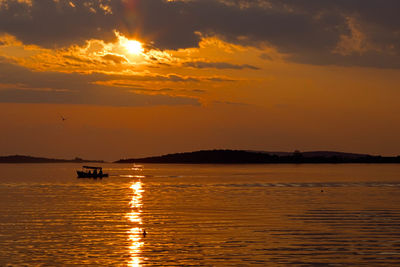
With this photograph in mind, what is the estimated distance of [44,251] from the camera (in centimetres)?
4544

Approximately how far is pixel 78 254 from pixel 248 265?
13.0 m

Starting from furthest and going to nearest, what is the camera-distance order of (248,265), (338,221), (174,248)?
(338,221)
(174,248)
(248,265)

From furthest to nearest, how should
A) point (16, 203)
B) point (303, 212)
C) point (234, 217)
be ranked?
point (16, 203), point (303, 212), point (234, 217)

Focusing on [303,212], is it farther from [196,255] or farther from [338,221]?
[196,255]

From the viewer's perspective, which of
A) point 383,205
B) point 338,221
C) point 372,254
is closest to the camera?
point 372,254

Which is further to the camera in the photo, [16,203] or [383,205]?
[16,203]

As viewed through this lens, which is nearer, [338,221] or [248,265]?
[248,265]

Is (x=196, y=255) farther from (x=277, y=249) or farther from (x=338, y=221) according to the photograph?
(x=338, y=221)

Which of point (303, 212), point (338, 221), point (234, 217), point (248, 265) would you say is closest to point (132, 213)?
point (234, 217)

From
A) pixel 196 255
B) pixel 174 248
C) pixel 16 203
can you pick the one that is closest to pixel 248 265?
pixel 196 255

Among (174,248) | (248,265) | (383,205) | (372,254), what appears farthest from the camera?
(383,205)

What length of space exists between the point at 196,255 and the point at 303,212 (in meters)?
34.4

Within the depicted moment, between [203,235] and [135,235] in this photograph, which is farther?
[135,235]

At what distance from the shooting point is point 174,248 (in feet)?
154
